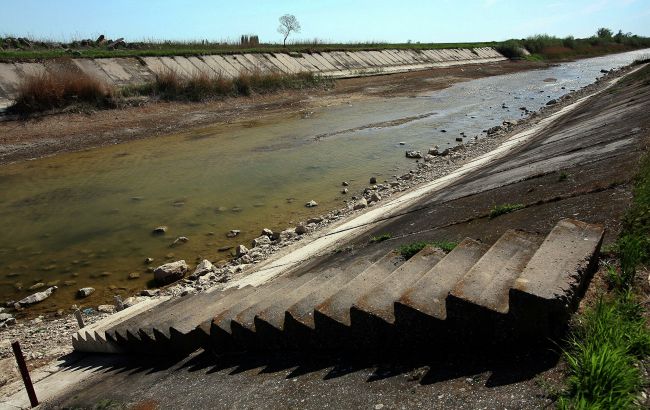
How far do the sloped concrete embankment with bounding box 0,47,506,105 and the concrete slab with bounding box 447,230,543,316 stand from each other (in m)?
25.7

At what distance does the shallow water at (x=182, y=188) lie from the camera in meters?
9.88

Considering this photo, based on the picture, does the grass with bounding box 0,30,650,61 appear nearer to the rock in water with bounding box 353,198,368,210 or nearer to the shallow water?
the shallow water

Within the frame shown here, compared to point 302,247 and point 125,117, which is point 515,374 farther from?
point 125,117

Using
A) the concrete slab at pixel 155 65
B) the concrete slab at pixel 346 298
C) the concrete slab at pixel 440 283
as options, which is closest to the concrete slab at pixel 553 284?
the concrete slab at pixel 440 283

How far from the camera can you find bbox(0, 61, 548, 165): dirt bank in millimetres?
20016

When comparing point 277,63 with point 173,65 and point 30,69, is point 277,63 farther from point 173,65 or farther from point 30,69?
point 30,69

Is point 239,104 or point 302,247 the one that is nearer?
point 302,247

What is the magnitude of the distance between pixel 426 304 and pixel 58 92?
24.8 metres

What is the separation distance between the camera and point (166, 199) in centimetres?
1344

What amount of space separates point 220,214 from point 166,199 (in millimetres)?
2305

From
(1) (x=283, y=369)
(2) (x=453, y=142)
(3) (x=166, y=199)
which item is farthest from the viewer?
(2) (x=453, y=142)

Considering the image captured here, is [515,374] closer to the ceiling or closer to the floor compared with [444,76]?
closer to the floor

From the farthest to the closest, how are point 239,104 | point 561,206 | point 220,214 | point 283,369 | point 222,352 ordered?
point 239,104 → point 220,214 → point 561,206 → point 222,352 → point 283,369

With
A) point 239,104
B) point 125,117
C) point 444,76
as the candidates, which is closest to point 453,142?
point 239,104
